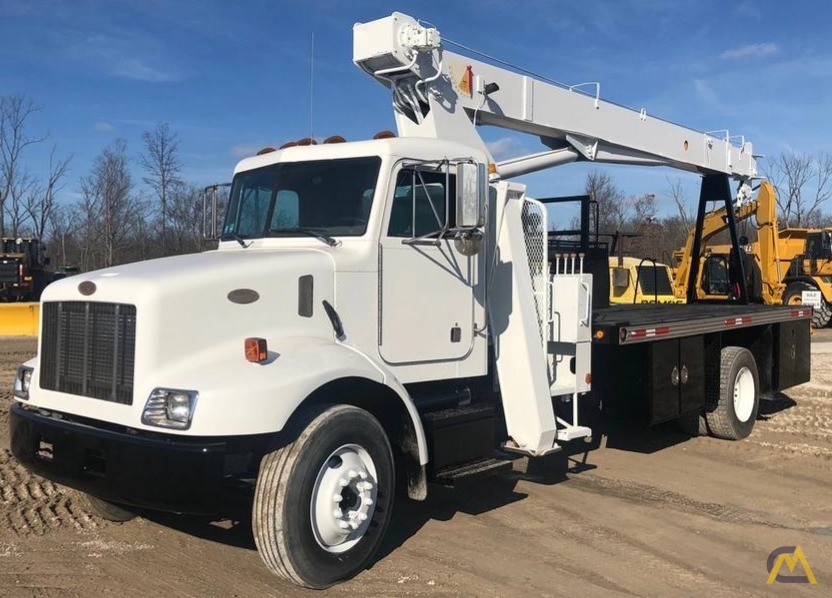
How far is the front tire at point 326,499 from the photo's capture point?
4.09m

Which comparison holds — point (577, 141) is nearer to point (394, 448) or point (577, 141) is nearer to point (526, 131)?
point (526, 131)

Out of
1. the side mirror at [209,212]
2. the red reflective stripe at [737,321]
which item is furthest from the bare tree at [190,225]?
the red reflective stripe at [737,321]

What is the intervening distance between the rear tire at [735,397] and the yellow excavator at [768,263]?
282 cm

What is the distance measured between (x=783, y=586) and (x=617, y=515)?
145cm

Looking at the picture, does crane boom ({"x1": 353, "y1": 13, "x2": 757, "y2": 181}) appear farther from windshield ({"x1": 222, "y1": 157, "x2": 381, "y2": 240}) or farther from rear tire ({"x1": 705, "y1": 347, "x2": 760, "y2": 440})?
rear tire ({"x1": 705, "y1": 347, "x2": 760, "y2": 440})

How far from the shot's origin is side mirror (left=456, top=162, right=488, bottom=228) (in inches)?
190

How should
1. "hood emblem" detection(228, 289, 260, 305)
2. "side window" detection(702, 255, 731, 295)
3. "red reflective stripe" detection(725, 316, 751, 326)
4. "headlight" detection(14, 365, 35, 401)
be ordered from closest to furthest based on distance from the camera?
"hood emblem" detection(228, 289, 260, 305)
"headlight" detection(14, 365, 35, 401)
"red reflective stripe" detection(725, 316, 751, 326)
"side window" detection(702, 255, 731, 295)

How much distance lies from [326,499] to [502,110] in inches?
158

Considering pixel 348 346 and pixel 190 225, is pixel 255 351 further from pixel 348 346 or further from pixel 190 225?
pixel 190 225

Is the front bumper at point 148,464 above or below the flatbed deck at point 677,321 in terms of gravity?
below

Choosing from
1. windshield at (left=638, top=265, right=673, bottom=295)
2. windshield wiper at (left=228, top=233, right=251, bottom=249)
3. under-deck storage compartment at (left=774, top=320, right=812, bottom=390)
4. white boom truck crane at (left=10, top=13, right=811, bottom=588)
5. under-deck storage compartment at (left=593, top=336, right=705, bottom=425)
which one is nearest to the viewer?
white boom truck crane at (left=10, top=13, right=811, bottom=588)

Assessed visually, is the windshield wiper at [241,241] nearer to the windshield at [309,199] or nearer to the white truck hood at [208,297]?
the windshield at [309,199]

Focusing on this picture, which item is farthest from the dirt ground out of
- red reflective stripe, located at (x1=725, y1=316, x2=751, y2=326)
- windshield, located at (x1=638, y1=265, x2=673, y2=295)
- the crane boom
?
windshield, located at (x1=638, y1=265, x2=673, y2=295)

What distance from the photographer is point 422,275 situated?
5.17 m
